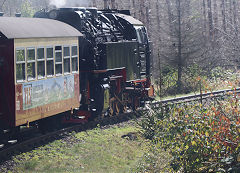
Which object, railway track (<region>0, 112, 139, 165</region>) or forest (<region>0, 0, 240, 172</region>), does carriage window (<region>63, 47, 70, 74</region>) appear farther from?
forest (<region>0, 0, 240, 172</region>)

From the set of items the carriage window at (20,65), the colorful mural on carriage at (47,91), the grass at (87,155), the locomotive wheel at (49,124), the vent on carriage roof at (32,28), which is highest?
the vent on carriage roof at (32,28)

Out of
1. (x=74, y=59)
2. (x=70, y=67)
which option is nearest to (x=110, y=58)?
(x=74, y=59)

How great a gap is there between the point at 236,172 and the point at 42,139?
6080 mm

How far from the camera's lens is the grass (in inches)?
373

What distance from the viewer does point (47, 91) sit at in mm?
11430

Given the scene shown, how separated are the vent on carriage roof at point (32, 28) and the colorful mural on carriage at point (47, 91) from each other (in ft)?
3.93

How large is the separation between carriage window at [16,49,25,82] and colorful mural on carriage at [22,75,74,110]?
0.83 ft

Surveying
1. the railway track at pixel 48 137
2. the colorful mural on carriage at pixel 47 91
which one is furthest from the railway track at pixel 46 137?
the colorful mural on carriage at pixel 47 91

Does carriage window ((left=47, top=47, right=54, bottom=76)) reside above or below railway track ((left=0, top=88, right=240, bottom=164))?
above

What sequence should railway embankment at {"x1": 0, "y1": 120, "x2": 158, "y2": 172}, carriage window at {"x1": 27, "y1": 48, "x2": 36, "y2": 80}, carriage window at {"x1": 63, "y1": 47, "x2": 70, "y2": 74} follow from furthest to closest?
carriage window at {"x1": 63, "y1": 47, "x2": 70, "y2": 74}, carriage window at {"x1": 27, "y1": 48, "x2": 36, "y2": 80}, railway embankment at {"x1": 0, "y1": 120, "x2": 158, "y2": 172}

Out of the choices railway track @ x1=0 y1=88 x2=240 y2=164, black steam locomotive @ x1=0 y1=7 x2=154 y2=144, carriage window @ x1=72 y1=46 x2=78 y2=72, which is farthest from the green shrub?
carriage window @ x1=72 y1=46 x2=78 y2=72

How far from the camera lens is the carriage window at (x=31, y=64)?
34.4ft

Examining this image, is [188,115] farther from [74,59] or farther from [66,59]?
[74,59]

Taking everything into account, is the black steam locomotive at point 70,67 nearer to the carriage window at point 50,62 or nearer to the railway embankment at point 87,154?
the carriage window at point 50,62
